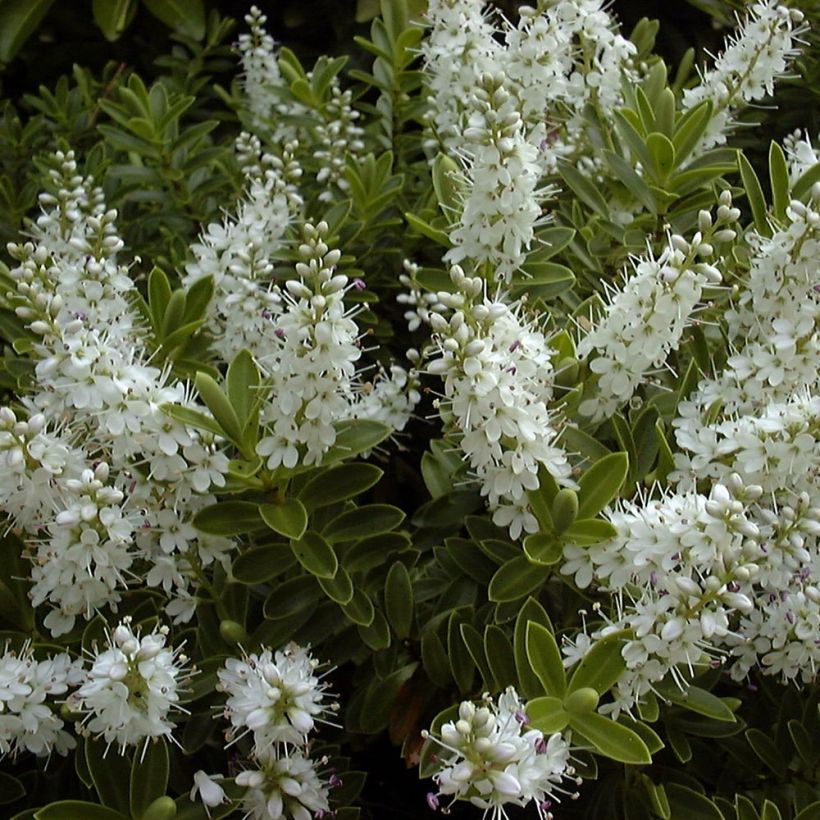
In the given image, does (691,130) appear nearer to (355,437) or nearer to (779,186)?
(779,186)

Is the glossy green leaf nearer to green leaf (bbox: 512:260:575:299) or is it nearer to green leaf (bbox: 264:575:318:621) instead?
green leaf (bbox: 512:260:575:299)

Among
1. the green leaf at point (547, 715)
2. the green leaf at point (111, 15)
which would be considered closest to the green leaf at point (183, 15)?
the green leaf at point (111, 15)

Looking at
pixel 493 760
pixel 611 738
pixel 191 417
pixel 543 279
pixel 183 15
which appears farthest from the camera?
pixel 183 15

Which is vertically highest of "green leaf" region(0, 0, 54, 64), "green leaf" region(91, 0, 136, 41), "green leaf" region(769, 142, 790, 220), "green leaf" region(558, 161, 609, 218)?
"green leaf" region(769, 142, 790, 220)

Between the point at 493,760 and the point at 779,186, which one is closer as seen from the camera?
the point at 493,760

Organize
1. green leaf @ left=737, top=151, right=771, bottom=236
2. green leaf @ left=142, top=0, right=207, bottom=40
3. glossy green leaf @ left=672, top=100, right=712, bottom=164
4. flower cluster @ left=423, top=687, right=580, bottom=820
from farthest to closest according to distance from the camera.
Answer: green leaf @ left=142, top=0, right=207, bottom=40 < glossy green leaf @ left=672, top=100, right=712, bottom=164 < green leaf @ left=737, top=151, right=771, bottom=236 < flower cluster @ left=423, top=687, right=580, bottom=820

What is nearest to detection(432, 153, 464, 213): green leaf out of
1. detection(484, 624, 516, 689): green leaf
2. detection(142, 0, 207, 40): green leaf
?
detection(484, 624, 516, 689): green leaf

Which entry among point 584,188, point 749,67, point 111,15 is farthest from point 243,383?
point 111,15
